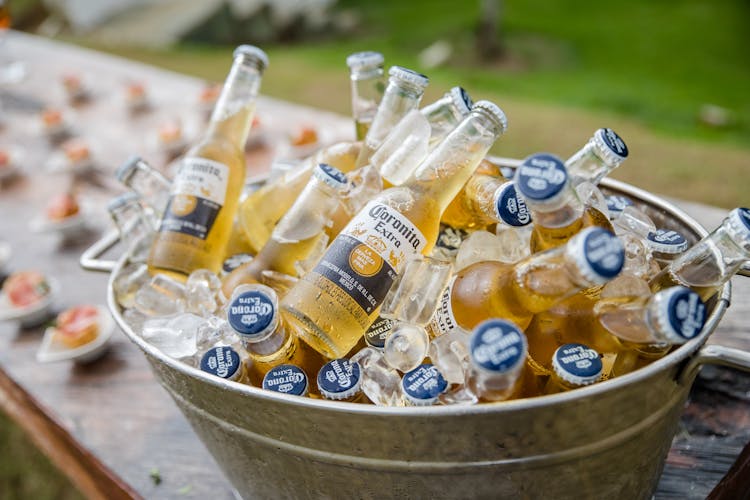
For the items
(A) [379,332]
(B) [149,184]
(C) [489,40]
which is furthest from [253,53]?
(C) [489,40]

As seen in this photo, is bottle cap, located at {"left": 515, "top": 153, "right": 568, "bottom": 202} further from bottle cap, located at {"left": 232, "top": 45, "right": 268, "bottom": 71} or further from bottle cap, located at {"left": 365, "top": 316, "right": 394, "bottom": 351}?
bottle cap, located at {"left": 232, "top": 45, "right": 268, "bottom": 71}

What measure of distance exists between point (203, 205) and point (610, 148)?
585mm

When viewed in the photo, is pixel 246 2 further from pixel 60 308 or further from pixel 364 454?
pixel 364 454

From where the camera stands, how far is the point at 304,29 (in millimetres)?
8062

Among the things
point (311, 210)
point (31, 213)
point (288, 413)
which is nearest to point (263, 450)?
point (288, 413)

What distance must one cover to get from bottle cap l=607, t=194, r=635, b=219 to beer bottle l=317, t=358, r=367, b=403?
400 mm

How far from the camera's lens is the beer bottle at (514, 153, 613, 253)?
2.01ft

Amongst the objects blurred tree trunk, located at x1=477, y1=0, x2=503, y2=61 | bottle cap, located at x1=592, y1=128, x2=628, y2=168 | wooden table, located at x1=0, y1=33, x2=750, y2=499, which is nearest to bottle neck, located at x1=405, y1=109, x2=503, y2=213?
bottle cap, located at x1=592, y1=128, x2=628, y2=168

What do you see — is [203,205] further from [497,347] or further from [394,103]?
[497,347]

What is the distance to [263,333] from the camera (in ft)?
2.23

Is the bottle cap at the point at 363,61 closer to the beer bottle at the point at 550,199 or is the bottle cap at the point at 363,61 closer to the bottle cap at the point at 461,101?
the bottle cap at the point at 461,101

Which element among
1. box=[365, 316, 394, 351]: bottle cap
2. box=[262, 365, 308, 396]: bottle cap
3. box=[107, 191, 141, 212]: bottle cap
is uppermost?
box=[262, 365, 308, 396]: bottle cap

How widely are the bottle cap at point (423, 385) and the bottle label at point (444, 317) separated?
0.08 meters

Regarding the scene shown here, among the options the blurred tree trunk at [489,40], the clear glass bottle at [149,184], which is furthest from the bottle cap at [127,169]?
the blurred tree trunk at [489,40]
